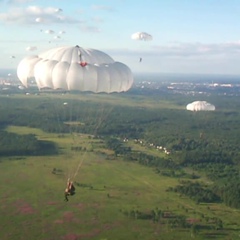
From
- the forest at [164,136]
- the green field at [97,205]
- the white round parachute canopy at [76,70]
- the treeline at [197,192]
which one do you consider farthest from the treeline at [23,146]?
the white round parachute canopy at [76,70]

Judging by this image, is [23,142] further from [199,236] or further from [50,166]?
[199,236]

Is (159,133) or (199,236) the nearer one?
(199,236)

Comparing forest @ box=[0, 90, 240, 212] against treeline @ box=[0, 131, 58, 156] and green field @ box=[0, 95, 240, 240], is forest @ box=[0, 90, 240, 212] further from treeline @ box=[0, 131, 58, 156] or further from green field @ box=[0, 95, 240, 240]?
green field @ box=[0, 95, 240, 240]

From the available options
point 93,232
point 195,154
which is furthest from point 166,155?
point 93,232

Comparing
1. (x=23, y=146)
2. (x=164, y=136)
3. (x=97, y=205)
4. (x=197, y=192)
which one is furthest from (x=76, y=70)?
(x=164, y=136)

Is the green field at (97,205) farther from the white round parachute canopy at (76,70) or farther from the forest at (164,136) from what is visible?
the white round parachute canopy at (76,70)
